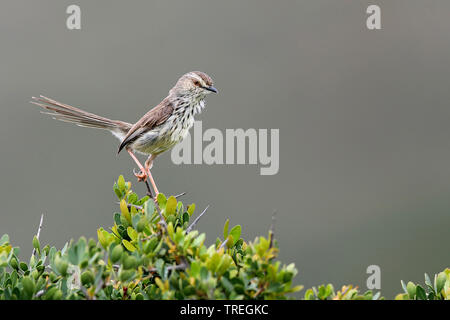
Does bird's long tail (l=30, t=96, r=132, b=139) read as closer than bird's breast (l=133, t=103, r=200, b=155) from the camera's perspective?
No

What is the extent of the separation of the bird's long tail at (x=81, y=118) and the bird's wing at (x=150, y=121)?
40 centimetres

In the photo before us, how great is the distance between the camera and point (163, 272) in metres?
1.98

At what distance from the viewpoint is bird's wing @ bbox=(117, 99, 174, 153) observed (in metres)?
4.12

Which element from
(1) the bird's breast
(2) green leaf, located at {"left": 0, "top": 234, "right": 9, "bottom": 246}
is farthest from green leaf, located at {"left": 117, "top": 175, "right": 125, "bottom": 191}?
(1) the bird's breast

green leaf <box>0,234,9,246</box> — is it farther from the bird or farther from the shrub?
the bird

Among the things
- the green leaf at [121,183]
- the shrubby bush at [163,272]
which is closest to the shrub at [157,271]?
the shrubby bush at [163,272]

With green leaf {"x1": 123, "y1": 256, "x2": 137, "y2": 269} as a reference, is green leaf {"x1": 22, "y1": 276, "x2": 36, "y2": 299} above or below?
below

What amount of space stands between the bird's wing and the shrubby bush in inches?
73.0

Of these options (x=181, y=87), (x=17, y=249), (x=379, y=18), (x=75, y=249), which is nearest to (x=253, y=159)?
(x=181, y=87)

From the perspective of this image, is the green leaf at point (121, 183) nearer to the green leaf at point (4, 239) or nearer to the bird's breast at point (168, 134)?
the green leaf at point (4, 239)
